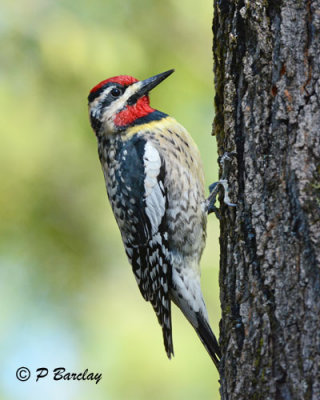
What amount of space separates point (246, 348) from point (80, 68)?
125 inches

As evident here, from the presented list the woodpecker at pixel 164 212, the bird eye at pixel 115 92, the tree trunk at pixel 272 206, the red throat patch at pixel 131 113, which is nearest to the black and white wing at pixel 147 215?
the woodpecker at pixel 164 212

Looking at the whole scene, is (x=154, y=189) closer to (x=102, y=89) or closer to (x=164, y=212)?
(x=164, y=212)

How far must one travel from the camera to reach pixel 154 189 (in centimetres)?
364

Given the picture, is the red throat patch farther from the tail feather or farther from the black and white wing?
the tail feather

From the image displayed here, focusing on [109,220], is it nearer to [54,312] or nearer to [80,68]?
[54,312]

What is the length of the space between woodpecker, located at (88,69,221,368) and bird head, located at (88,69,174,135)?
0.09 metres

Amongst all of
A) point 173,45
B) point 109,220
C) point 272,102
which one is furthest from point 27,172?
point 272,102

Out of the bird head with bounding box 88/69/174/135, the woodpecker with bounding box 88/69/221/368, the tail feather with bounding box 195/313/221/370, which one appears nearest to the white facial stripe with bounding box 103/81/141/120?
the bird head with bounding box 88/69/174/135

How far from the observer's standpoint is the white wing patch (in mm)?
3635

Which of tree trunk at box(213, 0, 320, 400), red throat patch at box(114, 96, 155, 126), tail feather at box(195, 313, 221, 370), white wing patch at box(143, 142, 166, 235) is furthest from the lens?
red throat patch at box(114, 96, 155, 126)

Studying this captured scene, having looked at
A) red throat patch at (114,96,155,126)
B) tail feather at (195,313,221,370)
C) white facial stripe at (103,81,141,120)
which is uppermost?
white facial stripe at (103,81,141,120)

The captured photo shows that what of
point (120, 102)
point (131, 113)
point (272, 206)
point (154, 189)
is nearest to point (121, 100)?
point (120, 102)

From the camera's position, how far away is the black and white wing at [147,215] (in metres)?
3.64

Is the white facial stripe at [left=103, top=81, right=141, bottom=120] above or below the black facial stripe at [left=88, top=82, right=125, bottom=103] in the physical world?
below
